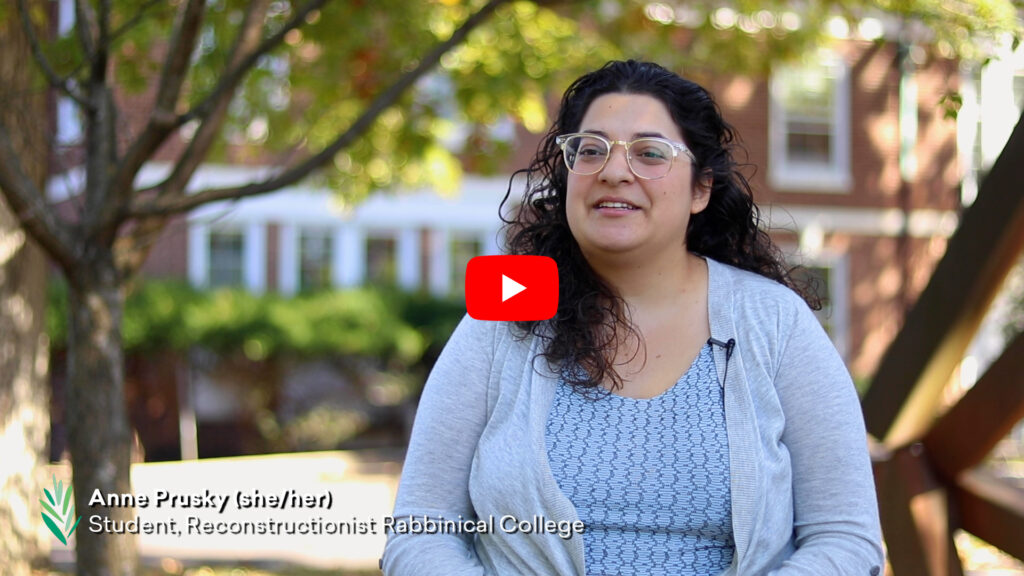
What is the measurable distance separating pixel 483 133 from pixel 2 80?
3497 mm

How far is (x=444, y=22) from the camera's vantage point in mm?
6551

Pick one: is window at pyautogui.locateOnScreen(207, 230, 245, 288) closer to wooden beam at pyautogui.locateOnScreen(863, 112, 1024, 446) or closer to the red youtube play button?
wooden beam at pyautogui.locateOnScreen(863, 112, 1024, 446)

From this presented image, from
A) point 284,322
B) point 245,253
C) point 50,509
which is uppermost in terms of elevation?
point 245,253

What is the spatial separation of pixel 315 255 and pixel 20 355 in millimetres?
9787

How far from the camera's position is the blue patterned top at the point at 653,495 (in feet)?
6.52

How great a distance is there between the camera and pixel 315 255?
1527 cm

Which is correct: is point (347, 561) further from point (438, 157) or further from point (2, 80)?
point (2, 80)

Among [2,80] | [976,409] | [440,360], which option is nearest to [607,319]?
[440,360]

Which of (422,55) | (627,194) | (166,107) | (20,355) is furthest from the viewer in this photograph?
(422,55)

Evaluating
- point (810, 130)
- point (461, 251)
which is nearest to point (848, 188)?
point (810, 130)

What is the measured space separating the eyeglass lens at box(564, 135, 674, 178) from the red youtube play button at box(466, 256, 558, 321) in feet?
0.82

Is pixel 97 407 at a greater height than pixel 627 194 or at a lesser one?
lesser

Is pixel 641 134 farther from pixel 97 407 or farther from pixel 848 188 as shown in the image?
pixel 848 188

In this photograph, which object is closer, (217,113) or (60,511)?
(217,113)
